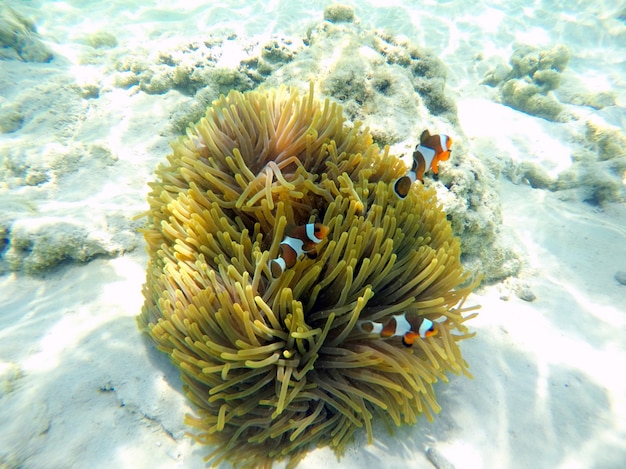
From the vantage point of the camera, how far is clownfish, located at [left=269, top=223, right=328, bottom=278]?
5.32ft

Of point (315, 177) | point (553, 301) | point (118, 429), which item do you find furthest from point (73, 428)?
point (553, 301)

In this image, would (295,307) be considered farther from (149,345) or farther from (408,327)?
(149,345)

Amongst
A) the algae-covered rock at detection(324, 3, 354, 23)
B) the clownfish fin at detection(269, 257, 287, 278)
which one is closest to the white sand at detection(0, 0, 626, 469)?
the clownfish fin at detection(269, 257, 287, 278)

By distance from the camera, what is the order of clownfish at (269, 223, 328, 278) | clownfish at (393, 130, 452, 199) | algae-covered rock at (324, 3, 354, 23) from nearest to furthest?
clownfish at (269, 223, 328, 278), clownfish at (393, 130, 452, 199), algae-covered rock at (324, 3, 354, 23)

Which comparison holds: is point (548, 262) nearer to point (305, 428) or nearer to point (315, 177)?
point (315, 177)

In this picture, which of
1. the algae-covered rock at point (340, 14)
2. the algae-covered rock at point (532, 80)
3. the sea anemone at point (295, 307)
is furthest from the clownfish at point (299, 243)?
the algae-covered rock at point (532, 80)

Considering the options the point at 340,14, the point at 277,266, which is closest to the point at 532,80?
the point at 340,14

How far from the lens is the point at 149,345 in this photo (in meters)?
2.22

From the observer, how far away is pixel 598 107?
7.49 metres

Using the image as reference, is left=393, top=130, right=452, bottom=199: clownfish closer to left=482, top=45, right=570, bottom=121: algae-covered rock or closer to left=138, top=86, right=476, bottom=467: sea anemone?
left=138, top=86, right=476, bottom=467: sea anemone

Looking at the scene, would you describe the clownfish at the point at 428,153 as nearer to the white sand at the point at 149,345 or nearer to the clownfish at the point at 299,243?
the clownfish at the point at 299,243

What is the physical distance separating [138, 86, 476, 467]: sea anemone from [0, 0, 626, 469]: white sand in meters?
0.27

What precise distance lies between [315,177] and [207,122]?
0.90m

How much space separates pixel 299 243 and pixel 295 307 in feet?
1.05
